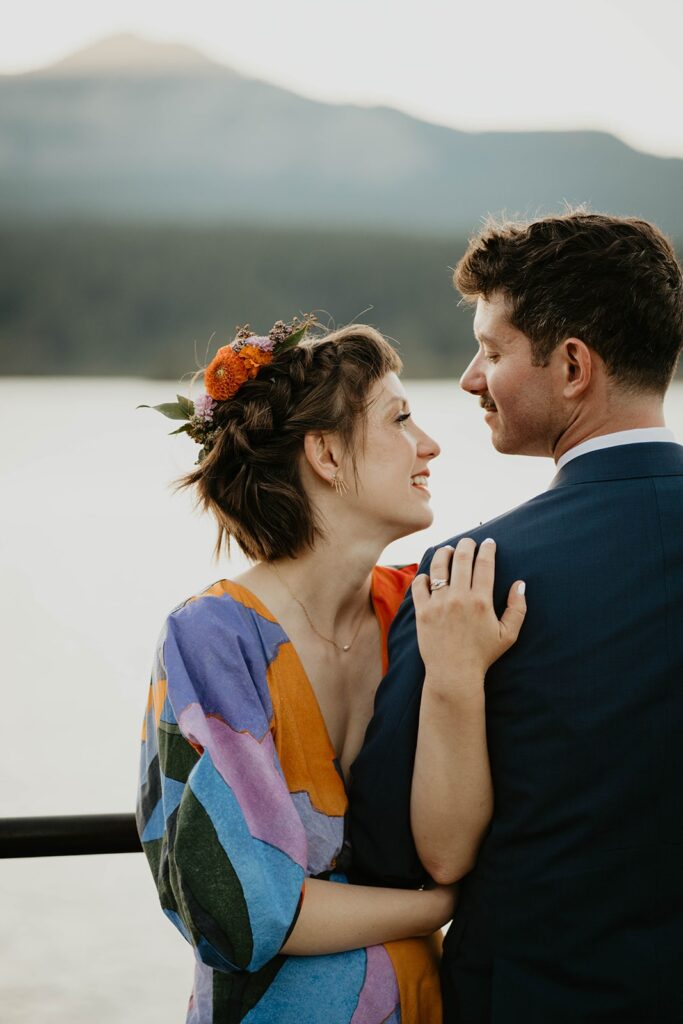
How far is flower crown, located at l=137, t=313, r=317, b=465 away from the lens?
1446mm

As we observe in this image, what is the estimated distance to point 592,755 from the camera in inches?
41.5

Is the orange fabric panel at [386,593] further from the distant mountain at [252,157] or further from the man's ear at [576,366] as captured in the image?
the distant mountain at [252,157]

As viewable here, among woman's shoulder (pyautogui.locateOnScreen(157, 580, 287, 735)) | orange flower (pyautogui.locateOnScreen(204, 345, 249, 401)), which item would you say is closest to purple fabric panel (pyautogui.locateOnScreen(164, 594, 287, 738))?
woman's shoulder (pyautogui.locateOnScreen(157, 580, 287, 735))

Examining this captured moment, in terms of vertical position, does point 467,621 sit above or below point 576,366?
below

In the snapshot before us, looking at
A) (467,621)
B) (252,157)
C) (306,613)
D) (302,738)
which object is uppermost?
(252,157)

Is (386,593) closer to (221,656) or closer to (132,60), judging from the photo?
(221,656)

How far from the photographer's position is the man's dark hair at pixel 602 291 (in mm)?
1193

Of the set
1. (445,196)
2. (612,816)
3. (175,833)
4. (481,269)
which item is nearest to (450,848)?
(612,816)

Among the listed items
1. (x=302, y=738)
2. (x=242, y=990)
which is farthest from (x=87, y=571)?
(x=242, y=990)

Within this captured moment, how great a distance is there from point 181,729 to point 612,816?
506mm

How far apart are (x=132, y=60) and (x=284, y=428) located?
260 centimetres

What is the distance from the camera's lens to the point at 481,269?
1.30 meters

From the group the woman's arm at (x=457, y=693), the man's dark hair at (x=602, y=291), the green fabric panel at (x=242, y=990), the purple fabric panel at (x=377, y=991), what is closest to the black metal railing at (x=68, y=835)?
the green fabric panel at (x=242, y=990)

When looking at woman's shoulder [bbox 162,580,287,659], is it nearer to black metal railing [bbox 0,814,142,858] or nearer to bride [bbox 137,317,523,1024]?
bride [bbox 137,317,523,1024]
